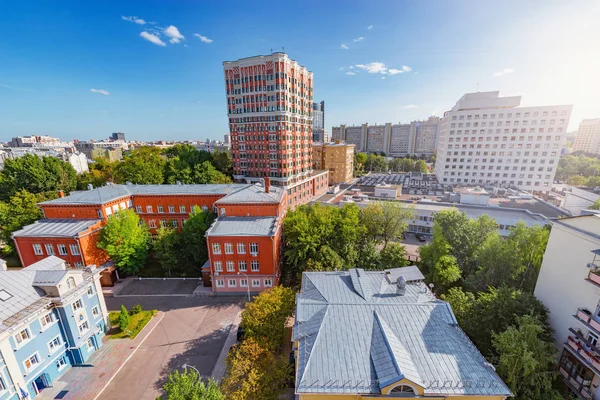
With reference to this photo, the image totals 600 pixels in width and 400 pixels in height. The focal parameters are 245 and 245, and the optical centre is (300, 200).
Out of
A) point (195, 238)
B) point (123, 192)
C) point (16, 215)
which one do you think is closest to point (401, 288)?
point (195, 238)

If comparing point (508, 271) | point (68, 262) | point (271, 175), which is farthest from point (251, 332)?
point (271, 175)

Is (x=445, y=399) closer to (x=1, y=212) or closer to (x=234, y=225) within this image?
(x=234, y=225)

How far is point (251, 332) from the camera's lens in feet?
81.3

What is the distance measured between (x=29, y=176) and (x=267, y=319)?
74.8 meters

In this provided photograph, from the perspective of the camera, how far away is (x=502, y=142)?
9656 cm

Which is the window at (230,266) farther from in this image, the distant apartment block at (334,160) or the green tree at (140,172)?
the distant apartment block at (334,160)

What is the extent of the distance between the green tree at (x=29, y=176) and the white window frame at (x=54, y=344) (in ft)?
185

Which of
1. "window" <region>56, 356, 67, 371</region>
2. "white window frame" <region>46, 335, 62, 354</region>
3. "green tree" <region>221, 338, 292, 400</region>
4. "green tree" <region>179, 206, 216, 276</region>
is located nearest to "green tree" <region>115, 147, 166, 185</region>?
"green tree" <region>179, 206, 216, 276</region>

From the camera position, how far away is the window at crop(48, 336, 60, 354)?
976 inches

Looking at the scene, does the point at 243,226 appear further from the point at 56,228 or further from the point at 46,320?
the point at 56,228

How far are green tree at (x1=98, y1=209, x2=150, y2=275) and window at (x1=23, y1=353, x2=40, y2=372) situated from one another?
17.3 m

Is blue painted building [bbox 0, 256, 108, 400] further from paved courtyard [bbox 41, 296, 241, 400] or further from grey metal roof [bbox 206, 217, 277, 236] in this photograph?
grey metal roof [bbox 206, 217, 277, 236]

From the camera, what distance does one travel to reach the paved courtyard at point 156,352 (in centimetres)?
2447

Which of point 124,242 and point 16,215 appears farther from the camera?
point 16,215
